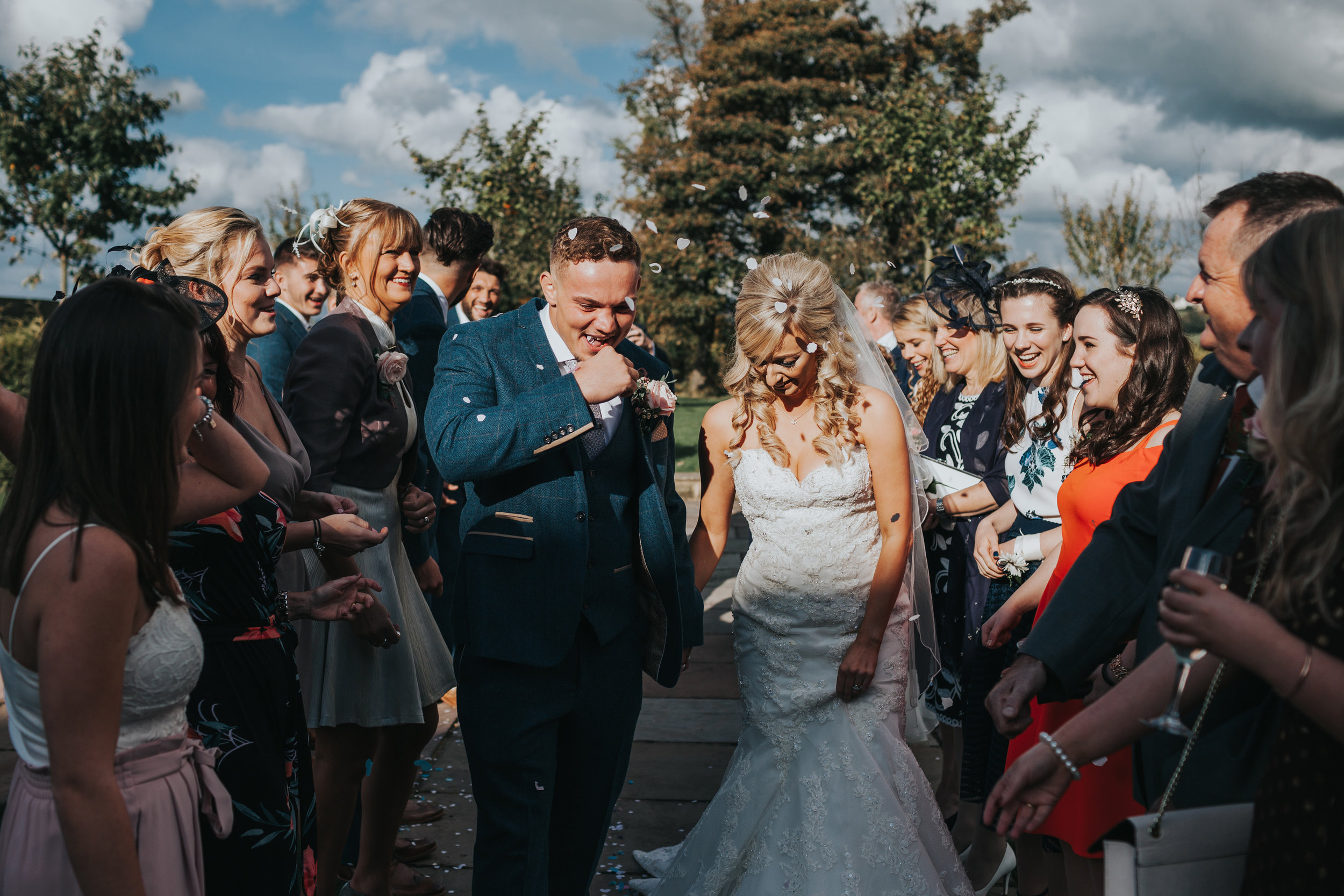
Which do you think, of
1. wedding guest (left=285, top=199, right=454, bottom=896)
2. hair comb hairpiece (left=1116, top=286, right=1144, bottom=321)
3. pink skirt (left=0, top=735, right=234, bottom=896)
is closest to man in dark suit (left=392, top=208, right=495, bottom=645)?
wedding guest (left=285, top=199, right=454, bottom=896)

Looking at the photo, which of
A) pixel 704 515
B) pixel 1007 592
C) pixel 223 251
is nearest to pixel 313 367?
pixel 223 251

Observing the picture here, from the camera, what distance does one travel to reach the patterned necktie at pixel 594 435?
2.78m

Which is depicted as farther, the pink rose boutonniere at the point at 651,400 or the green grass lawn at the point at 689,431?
the green grass lawn at the point at 689,431

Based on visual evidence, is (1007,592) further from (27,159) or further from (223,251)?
(27,159)

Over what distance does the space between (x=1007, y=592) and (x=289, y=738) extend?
2.60 m

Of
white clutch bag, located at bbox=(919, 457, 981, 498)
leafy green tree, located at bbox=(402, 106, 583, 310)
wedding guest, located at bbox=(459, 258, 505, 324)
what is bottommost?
white clutch bag, located at bbox=(919, 457, 981, 498)

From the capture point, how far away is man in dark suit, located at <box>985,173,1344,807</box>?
161cm

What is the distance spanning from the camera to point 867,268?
80.8ft

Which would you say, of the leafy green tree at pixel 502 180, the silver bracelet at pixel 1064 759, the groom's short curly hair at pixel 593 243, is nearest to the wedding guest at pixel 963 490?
the groom's short curly hair at pixel 593 243

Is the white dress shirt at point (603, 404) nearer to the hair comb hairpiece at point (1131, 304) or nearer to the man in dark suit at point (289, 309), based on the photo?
the man in dark suit at point (289, 309)

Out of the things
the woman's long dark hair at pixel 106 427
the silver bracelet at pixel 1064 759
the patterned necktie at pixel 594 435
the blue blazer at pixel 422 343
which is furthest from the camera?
the blue blazer at pixel 422 343

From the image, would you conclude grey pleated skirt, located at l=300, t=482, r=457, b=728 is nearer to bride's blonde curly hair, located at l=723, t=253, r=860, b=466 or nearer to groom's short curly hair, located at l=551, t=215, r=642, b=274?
groom's short curly hair, located at l=551, t=215, r=642, b=274

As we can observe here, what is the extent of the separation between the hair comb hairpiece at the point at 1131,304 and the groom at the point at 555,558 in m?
1.56

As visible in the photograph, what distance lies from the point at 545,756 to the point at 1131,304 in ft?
7.56
